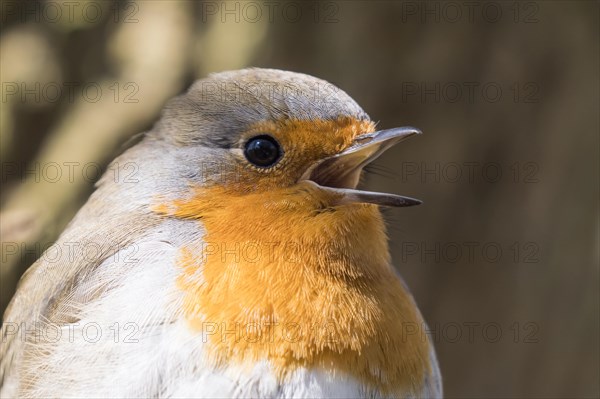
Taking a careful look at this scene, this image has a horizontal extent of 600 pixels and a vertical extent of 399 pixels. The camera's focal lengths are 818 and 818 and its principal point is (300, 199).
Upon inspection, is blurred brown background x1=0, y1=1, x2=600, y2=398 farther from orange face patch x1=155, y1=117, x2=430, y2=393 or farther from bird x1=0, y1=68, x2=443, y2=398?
orange face patch x1=155, y1=117, x2=430, y2=393

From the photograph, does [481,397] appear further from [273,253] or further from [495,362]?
[273,253]

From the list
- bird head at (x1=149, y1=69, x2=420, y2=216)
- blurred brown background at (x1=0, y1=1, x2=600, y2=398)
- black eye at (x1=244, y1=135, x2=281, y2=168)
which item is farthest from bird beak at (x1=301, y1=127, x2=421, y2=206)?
blurred brown background at (x1=0, y1=1, x2=600, y2=398)

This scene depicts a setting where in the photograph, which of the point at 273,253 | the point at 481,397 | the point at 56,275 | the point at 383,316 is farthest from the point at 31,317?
the point at 481,397

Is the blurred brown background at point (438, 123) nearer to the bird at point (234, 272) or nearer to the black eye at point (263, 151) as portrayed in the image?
the bird at point (234, 272)

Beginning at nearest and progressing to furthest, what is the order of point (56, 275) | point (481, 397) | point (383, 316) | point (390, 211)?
point (383, 316) < point (56, 275) < point (390, 211) < point (481, 397)

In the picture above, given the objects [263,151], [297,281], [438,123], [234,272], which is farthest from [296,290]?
[438,123]

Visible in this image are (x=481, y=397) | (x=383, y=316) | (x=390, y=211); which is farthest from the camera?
(x=481, y=397)

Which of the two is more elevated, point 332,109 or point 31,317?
point 332,109

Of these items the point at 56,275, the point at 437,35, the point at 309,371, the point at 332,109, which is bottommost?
the point at 309,371

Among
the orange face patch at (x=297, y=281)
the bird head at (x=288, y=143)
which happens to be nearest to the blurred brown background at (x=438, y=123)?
the bird head at (x=288, y=143)
